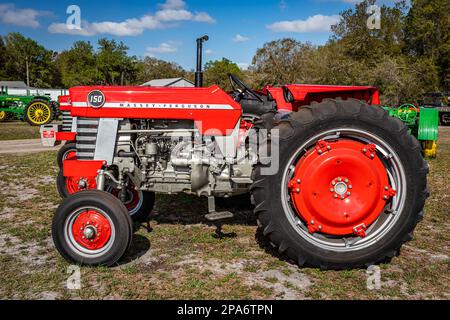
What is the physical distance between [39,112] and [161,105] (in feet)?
51.5

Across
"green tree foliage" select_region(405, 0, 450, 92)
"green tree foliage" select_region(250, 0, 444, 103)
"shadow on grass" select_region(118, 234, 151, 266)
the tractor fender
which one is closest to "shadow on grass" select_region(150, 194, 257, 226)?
"shadow on grass" select_region(118, 234, 151, 266)

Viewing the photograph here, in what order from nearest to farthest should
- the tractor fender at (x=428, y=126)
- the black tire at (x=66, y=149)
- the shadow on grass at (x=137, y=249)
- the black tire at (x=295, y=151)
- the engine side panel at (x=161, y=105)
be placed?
1. the black tire at (x=295, y=151)
2. the shadow on grass at (x=137, y=249)
3. the engine side panel at (x=161, y=105)
4. the black tire at (x=66, y=149)
5. the tractor fender at (x=428, y=126)

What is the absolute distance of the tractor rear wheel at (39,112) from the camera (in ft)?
54.7

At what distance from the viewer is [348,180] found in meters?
2.91

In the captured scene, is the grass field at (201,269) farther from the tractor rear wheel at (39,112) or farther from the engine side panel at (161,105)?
the tractor rear wheel at (39,112)

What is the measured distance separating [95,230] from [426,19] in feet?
140

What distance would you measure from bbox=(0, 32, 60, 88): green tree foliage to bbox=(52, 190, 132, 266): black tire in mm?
60709

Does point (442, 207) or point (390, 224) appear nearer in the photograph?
point (390, 224)

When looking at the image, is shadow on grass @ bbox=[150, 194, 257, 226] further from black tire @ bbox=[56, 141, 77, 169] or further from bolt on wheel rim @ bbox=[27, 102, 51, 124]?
bolt on wheel rim @ bbox=[27, 102, 51, 124]

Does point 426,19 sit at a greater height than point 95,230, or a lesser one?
greater

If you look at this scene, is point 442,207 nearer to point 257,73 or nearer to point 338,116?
point 338,116

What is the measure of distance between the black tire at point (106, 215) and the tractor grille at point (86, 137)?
54cm

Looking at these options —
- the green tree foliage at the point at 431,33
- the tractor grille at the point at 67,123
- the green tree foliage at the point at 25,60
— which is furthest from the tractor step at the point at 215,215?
the green tree foliage at the point at 25,60
